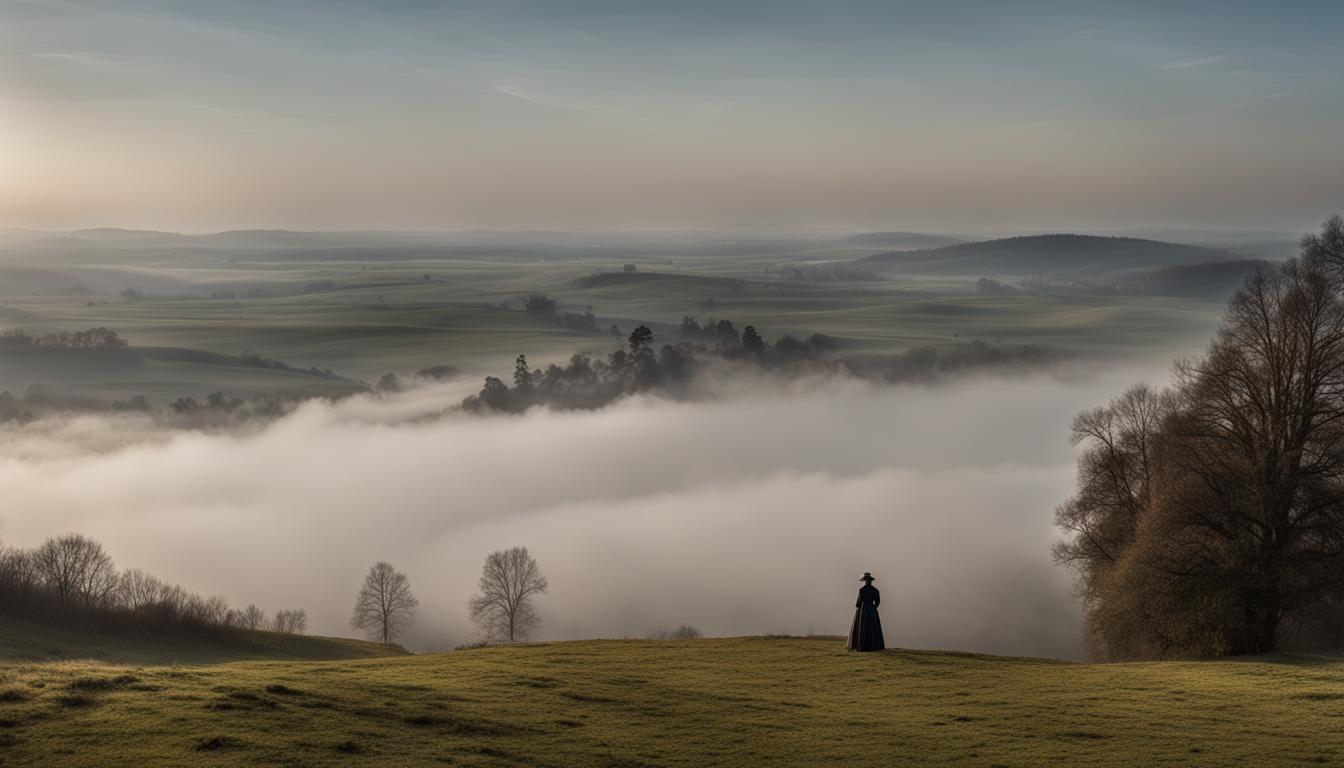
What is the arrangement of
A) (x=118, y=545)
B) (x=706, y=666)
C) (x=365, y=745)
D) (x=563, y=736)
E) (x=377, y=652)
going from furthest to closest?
1. (x=118, y=545)
2. (x=377, y=652)
3. (x=706, y=666)
4. (x=563, y=736)
5. (x=365, y=745)

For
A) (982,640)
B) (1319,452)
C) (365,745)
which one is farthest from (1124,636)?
(982,640)

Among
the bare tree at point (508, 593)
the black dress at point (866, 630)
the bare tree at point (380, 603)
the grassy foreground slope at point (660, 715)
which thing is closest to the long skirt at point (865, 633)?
the black dress at point (866, 630)

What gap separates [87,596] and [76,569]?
38.5 ft

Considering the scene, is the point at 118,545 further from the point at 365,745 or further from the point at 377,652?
the point at 365,745

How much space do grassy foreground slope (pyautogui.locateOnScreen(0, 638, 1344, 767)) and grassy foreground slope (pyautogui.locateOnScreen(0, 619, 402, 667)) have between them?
2991 cm

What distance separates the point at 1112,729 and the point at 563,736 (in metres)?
11.1

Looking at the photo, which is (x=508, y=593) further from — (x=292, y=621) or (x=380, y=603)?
(x=292, y=621)

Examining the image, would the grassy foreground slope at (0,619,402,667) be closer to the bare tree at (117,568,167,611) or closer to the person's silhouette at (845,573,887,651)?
the bare tree at (117,568,167,611)

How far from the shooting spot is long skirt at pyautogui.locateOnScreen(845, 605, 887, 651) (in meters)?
30.8

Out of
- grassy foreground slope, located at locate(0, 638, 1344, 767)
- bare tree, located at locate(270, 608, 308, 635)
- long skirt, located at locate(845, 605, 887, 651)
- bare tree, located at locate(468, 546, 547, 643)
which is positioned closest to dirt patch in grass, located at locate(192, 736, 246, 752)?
grassy foreground slope, located at locate(0, 638, 1344, 767)

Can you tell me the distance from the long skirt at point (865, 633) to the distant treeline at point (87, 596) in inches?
1903

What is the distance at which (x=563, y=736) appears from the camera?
1925cm

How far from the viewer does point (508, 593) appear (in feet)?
331

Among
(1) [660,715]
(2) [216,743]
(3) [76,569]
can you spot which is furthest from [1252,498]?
(3) [76,569]
